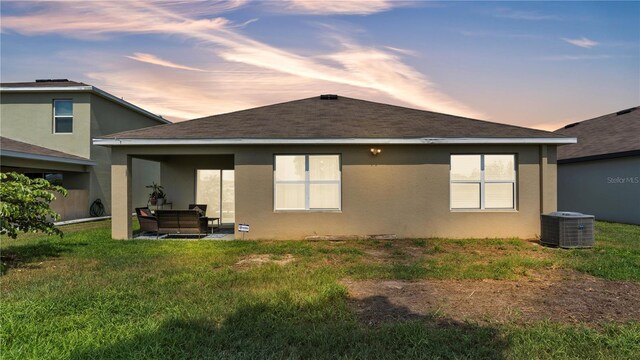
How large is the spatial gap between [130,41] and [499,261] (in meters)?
12.1

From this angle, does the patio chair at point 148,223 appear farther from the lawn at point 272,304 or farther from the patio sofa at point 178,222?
→ the lawn at point 272,304

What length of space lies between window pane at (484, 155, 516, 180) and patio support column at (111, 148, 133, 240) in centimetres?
1059

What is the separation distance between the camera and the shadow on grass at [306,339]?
10.4 feet

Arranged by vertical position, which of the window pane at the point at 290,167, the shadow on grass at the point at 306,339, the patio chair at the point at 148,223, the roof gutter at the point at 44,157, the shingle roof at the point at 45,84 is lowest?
the shadow on grass at the point at 306,339

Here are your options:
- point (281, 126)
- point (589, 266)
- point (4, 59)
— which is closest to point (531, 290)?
point (589, 266)

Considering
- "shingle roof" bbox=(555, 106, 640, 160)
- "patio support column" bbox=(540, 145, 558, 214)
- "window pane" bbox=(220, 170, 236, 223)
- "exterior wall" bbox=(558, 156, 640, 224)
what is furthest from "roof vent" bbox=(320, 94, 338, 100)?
"exterior wall" bbox=(558, 156, 640, 224)

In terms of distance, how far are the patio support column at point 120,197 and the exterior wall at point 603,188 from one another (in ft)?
60.7

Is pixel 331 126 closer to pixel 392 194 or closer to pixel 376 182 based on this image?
pixel 376 182

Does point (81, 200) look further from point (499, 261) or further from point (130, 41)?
point (499, 261)

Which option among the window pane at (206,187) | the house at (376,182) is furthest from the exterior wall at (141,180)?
the house at (376,182)

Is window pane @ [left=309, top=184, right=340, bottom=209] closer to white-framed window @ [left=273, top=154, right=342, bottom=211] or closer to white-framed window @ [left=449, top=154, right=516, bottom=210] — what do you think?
white-framed window @ [left=273, top=154, right=342, bottom=211]

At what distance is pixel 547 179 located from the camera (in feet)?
32.6

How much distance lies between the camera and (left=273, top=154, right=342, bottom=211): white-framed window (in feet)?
33.2

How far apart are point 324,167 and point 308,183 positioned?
2.22ft
